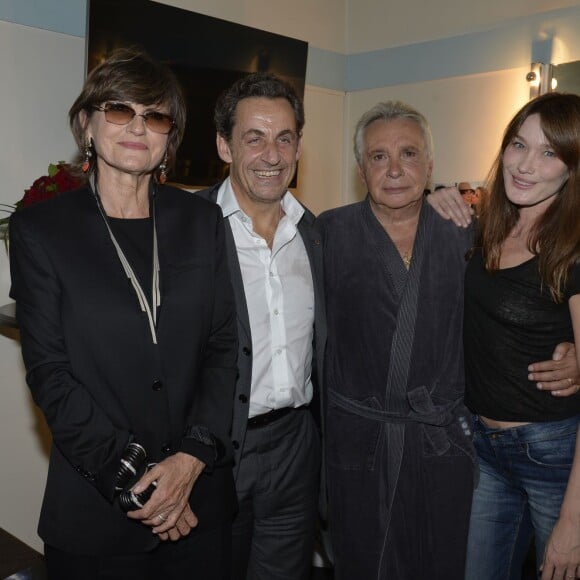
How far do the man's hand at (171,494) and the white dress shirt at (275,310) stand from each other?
483 mm

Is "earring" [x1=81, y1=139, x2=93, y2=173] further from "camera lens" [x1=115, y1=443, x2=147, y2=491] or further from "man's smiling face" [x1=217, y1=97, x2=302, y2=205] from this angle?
"camera lens" [x1=115, y1=443, x2=147, y2=491]

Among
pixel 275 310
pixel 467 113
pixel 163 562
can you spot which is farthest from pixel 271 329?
pixel 467 113

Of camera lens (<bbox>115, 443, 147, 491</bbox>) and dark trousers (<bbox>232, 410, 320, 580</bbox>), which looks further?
dark trousers (<bbox>232, 410, 320, 580</bbox>)

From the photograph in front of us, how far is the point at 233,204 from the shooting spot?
2.30 metres

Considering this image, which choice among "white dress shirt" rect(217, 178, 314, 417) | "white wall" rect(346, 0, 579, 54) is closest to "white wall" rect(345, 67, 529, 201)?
"white wall" rect(346, 0, 579, 54)

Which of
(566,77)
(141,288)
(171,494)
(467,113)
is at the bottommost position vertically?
(171,494)

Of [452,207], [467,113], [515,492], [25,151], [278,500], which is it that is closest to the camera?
[515,492]

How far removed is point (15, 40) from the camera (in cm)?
356

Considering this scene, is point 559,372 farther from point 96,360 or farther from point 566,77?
point 566,77

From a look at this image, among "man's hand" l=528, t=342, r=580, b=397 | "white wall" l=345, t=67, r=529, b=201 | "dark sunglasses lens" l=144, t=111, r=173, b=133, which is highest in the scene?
"white wall" l=345, t=67, r=529, b=201

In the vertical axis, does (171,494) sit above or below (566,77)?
below

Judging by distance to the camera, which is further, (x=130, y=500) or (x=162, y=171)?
(x=162, y=171)

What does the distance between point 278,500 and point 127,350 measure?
0.86 m

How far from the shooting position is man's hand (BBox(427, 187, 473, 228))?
2473 millimetres
